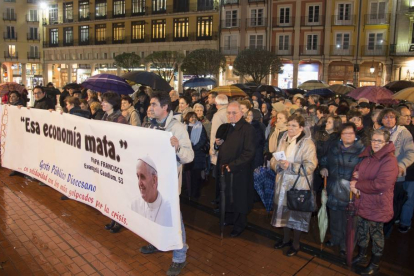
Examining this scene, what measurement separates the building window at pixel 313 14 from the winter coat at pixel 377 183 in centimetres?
3435

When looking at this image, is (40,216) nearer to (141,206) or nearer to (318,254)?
(141,206)

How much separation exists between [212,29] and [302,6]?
32.9 feet

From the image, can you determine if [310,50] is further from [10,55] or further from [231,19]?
[10,55]

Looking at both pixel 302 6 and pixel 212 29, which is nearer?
pixel 302 6

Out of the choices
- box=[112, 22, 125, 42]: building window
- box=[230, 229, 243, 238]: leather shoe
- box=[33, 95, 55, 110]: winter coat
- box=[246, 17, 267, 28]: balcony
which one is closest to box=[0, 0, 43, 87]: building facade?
box=[112, 22, 125, 42]: building window

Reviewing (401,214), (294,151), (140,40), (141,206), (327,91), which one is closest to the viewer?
(141,206)

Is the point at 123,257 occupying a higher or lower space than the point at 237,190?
lower

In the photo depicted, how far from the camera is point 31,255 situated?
197 inches

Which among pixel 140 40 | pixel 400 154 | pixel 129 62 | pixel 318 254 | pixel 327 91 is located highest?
pixel 140 40

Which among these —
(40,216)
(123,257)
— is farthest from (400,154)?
(40,216)

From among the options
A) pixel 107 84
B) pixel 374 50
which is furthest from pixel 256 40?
pixel 107 84

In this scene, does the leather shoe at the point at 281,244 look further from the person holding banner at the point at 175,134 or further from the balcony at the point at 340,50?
the balcony at the point at 340,50

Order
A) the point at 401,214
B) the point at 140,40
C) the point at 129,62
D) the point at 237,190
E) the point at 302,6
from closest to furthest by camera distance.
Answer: the point at 237,190 < the point at 401,214 < the point at 302,6 < the point at 129,62 < the point at 140,40

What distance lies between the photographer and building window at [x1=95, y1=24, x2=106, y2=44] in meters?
48.9
